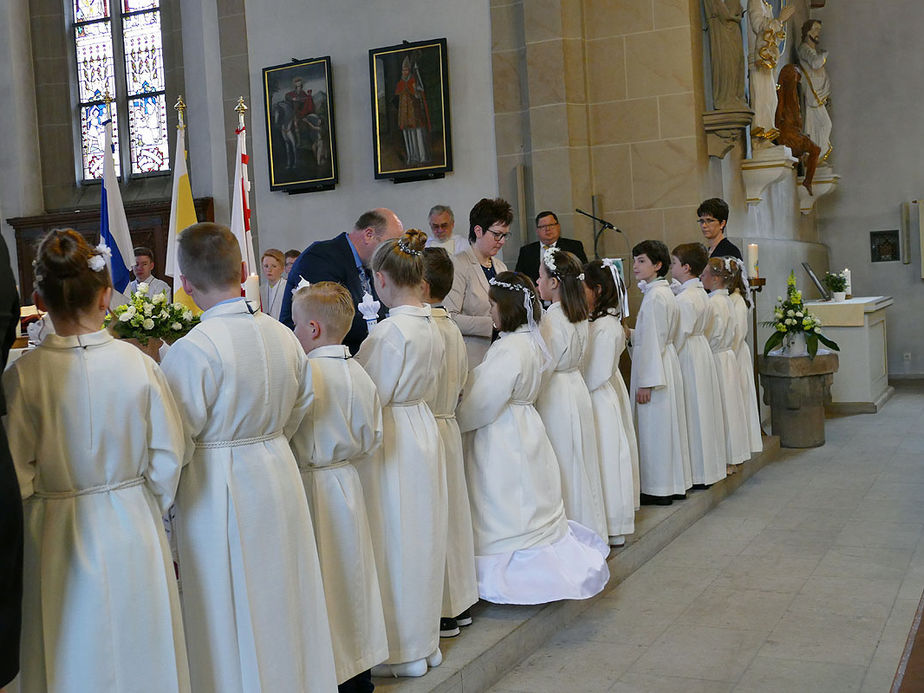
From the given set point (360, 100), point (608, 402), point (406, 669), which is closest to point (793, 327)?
point (608, 402)

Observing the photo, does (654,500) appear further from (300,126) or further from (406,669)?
(300,126)

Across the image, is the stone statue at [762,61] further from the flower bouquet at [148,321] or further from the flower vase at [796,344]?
the flower bouquet at [148,321]

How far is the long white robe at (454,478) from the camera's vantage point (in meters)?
4.38

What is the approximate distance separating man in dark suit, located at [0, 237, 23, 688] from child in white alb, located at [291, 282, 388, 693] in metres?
1.24

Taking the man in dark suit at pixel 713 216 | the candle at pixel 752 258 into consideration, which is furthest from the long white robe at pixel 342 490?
the candle at pixel 752 258

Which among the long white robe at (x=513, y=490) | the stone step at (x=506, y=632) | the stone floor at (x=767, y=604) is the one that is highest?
the long white robe at (x=513, y=490)

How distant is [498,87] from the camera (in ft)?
30.9

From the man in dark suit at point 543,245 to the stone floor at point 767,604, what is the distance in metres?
2.27

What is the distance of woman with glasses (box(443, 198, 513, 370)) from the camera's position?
606 cm

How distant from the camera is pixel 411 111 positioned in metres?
9.77

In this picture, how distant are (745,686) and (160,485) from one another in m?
2.58

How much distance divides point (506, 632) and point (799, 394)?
5.91 m

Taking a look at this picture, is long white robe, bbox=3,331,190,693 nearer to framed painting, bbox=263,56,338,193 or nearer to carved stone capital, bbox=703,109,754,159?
carved stone capital, bbox=703,109,754,159

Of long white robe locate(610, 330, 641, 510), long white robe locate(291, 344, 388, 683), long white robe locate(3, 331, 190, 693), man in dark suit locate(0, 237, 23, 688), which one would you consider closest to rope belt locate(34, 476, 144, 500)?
long white robe locate(3, 331, 190, 693)
